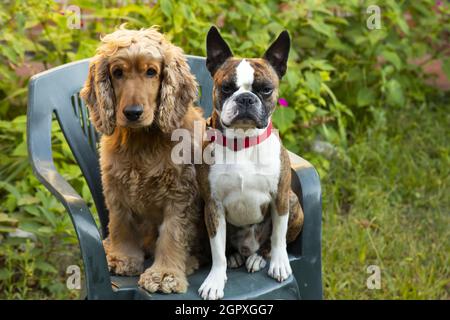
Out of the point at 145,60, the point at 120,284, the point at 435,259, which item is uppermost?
the point at 145,60

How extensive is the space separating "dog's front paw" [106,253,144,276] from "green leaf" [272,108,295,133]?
4.96 ft

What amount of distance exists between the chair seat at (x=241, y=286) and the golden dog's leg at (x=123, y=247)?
0.13 ft

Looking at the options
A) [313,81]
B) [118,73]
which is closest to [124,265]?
[118,73]

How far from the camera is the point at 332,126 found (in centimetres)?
459

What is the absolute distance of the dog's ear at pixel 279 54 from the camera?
259 cm

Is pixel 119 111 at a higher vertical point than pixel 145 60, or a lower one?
lower

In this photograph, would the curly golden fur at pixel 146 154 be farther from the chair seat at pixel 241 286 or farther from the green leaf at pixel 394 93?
the green leaf at pixel 394 93

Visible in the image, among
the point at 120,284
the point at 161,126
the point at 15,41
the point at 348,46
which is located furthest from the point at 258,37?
the point at 120,284

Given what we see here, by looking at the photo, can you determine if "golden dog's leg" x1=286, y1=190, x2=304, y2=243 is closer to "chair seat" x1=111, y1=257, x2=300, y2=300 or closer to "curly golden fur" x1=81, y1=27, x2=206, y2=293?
"chair seat" x1=111, y1=257, x2=300, y2=300

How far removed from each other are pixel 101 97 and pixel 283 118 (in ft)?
5.40

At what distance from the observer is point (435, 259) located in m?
3.80

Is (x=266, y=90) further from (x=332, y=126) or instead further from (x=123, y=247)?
(x=332, y=126)
